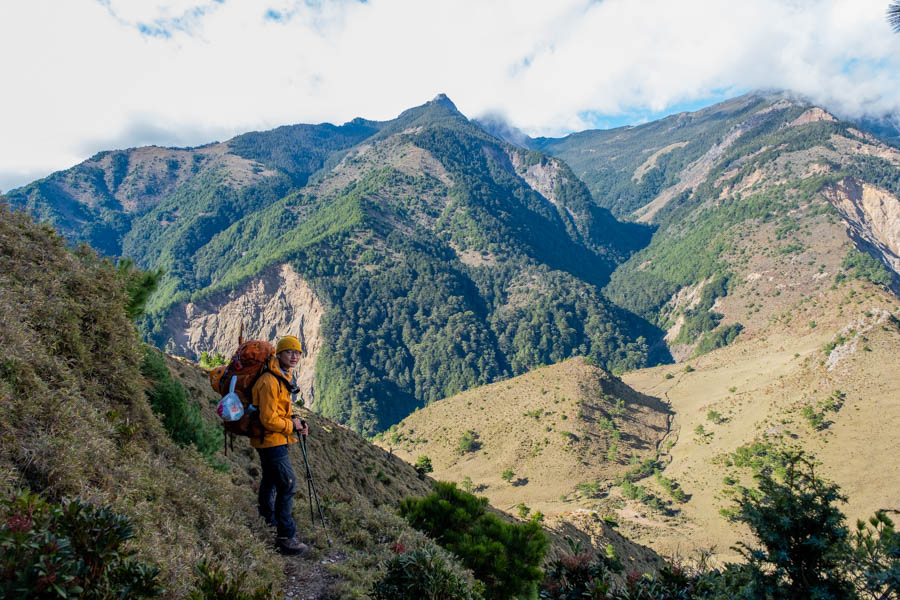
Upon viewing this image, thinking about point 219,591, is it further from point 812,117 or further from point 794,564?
point 812,117

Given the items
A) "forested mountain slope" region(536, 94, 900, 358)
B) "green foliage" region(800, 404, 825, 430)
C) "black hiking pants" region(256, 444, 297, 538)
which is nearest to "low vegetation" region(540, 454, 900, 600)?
"black hiking pants" region(256, 444, 297, 538)

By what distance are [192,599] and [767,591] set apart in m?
7.53

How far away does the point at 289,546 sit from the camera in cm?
542

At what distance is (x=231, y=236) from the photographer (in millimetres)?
173250

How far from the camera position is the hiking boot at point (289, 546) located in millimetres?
5418

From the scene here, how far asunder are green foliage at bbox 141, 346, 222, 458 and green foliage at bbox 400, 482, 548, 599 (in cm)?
397

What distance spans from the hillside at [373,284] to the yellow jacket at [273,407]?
103817 millimetres

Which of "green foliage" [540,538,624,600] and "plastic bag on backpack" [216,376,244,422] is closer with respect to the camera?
"plastic bag on backpack" [216,376,244,422]

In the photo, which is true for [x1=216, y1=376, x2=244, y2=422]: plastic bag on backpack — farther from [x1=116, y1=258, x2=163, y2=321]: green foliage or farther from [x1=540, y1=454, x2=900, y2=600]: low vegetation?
[x1=116, y1=258, x2=163, y2=321]: green foliage

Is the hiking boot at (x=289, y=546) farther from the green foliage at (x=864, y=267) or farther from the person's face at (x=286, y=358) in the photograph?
the green foliage at (x=864, y=267)

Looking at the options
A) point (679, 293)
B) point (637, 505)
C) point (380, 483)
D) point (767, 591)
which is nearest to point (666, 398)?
point (637, 505)

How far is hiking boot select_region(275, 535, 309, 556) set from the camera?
5.42m

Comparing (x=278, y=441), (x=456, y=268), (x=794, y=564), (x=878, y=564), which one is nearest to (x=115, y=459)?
(x=278, y=441)

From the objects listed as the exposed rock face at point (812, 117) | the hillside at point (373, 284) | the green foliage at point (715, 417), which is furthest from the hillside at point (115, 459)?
the exposed rock face at point (812, 117)
